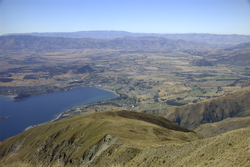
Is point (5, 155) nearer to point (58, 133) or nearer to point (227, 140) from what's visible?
point (58, 133)

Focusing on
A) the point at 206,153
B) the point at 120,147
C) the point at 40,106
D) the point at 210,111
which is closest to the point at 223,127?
the point at 210,111

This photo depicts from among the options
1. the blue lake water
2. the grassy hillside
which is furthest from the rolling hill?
the blue lake water

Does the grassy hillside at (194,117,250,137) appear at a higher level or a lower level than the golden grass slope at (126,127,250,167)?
lower

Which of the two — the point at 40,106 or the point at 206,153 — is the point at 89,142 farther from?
the point at 40,106

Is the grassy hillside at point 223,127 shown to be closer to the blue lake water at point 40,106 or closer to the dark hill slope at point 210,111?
the dark hill slope at point 210,111

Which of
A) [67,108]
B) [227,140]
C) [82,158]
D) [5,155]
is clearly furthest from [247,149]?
[67,108]

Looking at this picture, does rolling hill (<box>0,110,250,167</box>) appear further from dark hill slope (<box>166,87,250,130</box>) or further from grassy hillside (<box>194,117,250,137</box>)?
dark hill slope (<box>166,87,250,130</box>)
